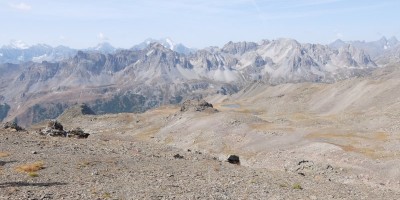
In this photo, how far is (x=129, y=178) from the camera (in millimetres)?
38844

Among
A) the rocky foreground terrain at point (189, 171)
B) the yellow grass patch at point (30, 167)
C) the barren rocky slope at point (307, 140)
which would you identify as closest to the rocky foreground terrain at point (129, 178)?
the rocky foreground terrain at point (189, 171)

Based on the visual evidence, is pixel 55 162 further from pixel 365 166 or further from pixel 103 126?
pixel 103 126

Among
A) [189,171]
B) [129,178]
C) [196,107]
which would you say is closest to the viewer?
[129,178]

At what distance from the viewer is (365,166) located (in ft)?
222

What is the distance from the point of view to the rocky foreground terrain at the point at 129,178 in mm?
32875

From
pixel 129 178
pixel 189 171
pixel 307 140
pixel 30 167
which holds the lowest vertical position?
pixel 307 140

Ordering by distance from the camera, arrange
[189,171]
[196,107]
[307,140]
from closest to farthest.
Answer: [189,171] < [307,140] < [196,107]

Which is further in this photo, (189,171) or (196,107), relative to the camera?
(196,107)

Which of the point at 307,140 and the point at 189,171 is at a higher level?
the point at 189,171

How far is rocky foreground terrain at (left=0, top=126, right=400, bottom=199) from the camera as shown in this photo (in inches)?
1294

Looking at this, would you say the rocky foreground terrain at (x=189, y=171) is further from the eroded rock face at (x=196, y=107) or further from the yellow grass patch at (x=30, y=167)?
the eroded rock face at (x=196, y=107)

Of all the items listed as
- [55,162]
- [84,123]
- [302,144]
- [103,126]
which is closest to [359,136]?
[302,144]

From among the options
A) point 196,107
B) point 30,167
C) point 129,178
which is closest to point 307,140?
point 129,178

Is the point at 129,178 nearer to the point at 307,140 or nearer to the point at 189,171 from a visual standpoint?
the point at 189,171
